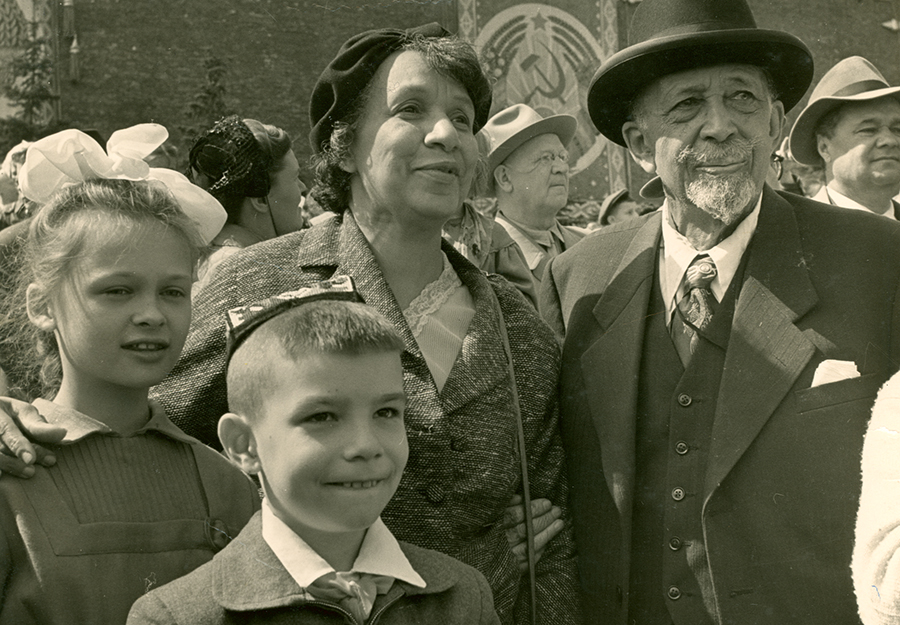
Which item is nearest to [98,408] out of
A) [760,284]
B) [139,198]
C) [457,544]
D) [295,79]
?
[139,198]

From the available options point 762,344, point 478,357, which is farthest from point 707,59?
point 478,357

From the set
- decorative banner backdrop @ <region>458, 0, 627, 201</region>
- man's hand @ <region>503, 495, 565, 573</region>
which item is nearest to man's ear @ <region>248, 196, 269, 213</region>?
man's hand @ <region>503, 495, 565, 573</region>

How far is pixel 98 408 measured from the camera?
248 cm

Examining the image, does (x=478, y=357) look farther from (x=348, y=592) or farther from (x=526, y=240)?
(x=526, y=240)

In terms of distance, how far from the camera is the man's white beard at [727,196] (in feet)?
9.79

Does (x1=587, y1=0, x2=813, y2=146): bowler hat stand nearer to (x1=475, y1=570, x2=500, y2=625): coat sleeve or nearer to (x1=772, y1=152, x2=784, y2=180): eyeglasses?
(x1=475, y1=570, x2=500, y2=625): coat sleeve

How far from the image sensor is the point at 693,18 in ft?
10.3

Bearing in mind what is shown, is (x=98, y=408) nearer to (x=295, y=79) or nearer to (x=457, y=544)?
(x=457, y=544)

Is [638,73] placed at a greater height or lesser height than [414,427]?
greater

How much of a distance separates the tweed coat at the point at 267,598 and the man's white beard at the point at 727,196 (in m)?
1.43

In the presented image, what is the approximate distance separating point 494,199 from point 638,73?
156 inches

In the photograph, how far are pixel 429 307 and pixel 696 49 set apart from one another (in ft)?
3.74

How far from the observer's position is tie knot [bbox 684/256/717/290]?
2949 millimetres

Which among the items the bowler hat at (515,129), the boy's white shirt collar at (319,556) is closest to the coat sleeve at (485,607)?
the boy's white shirt collar at (319,556)
